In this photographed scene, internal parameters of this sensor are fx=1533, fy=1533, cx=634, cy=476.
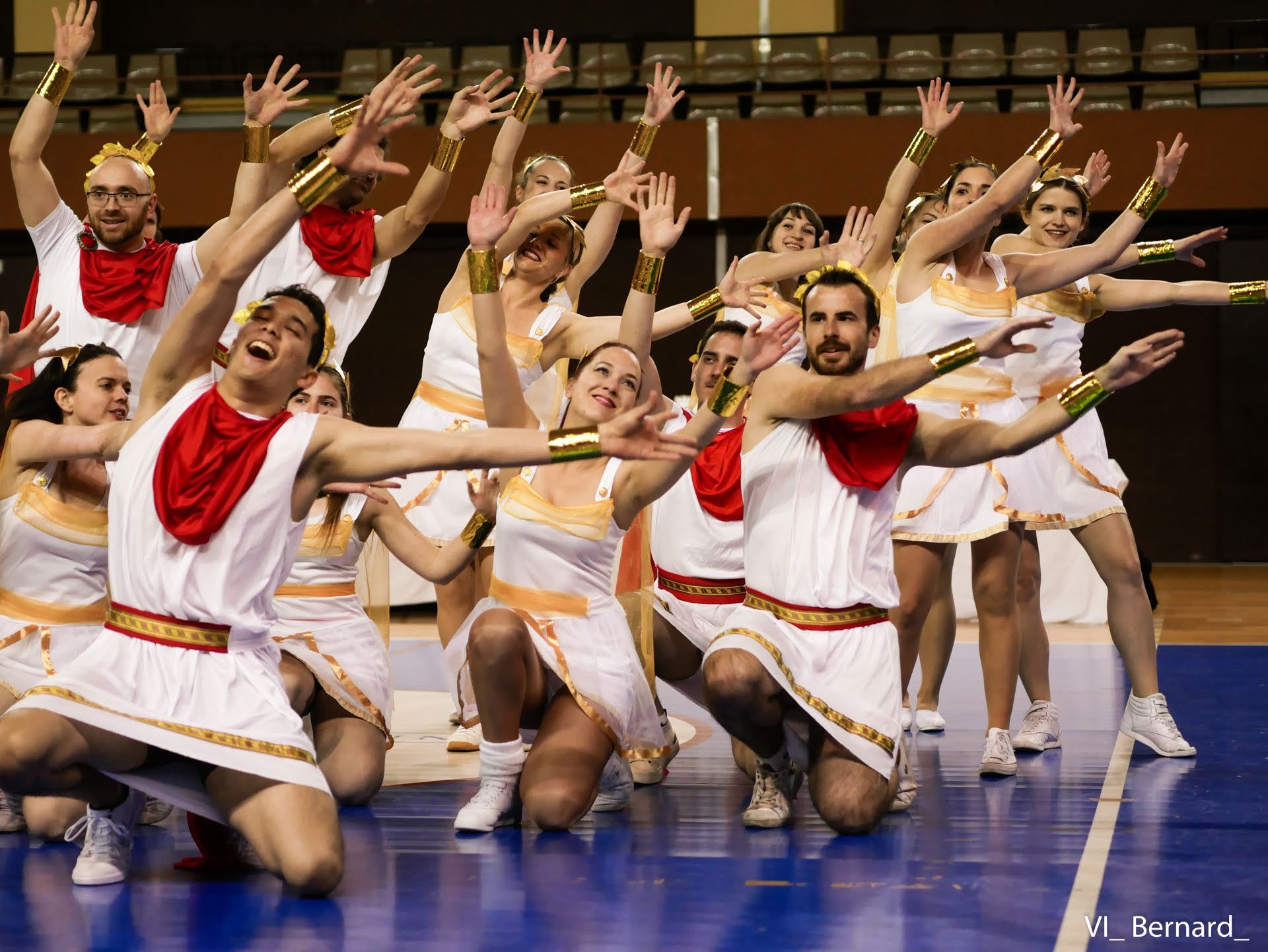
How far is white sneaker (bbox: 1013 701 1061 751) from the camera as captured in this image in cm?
472

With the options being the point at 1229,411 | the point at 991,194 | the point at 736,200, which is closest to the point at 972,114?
the point at 736,200

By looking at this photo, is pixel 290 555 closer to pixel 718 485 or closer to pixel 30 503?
pixel 30 503

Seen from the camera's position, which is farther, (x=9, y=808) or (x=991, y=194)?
(x=991, y=194)

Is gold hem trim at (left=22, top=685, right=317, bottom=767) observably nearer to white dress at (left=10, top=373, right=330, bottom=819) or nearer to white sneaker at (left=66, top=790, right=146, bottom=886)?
white dress at (left=10, top=373, right=330, bottom=819)

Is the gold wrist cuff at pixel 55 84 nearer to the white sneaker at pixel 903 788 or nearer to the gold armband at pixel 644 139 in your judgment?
the gold armband at pixel 644 139

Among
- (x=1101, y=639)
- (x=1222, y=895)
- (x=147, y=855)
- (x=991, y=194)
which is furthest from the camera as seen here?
(x=1101, y=639)

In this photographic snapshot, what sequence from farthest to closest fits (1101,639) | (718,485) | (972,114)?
(972,114) → (1101,639) → (718,485)

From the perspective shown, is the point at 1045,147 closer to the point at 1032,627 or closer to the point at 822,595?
the point at 1032,627

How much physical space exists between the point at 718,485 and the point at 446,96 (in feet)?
29.0

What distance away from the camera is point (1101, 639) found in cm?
760

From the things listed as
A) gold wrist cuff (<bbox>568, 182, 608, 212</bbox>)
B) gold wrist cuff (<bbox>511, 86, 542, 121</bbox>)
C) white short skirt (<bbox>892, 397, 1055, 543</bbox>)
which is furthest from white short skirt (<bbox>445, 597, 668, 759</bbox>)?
gold wrist cuff (<bbox>511, 86, 542, 121</bbox>)

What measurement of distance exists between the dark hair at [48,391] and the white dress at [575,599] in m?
1.09

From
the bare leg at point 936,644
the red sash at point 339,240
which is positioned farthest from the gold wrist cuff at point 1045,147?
the red sash at point 339,240

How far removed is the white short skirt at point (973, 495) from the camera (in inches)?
180
